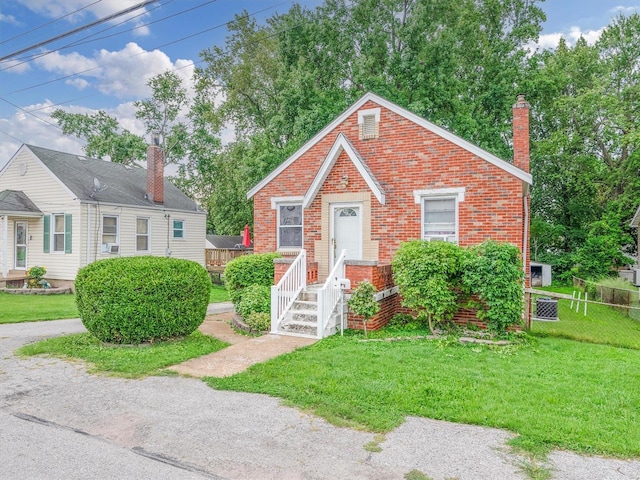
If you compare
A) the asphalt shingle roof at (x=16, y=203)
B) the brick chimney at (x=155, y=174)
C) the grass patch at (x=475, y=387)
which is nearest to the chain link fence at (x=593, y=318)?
the grass patch at (x=475, y=387)

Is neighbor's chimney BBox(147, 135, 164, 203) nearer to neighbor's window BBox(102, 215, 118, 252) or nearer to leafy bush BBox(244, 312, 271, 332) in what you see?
neighbor's window BBox(102, 215, 118, 252)

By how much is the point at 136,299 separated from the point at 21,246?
15.0 meters

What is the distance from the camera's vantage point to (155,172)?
21.2 meters

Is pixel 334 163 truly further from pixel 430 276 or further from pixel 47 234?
pixel 47 234

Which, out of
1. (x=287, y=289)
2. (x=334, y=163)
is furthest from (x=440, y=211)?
(x=287, y=289)

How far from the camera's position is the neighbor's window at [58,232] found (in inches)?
712

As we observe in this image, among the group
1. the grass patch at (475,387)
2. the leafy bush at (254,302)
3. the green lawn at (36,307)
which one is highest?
the leafy bush at (254,302)

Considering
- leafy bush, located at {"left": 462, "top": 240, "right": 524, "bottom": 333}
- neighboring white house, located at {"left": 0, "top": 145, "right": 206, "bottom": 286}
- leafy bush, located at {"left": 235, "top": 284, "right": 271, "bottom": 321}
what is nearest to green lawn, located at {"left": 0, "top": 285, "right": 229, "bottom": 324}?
neighboring white house, located at {"left": 0, "top": 145, "right": 206, "bottom": 286}

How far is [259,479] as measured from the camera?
3537 mm

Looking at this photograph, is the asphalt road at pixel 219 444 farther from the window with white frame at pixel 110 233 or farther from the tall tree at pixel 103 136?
the tall tree at pixel 103 136

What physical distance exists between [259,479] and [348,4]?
2496cm

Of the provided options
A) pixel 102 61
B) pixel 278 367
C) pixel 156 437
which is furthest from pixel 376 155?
pixel 102 61

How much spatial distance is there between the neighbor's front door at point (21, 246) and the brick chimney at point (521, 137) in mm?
19598

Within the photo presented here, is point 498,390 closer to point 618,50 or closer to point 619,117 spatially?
point 619,117
